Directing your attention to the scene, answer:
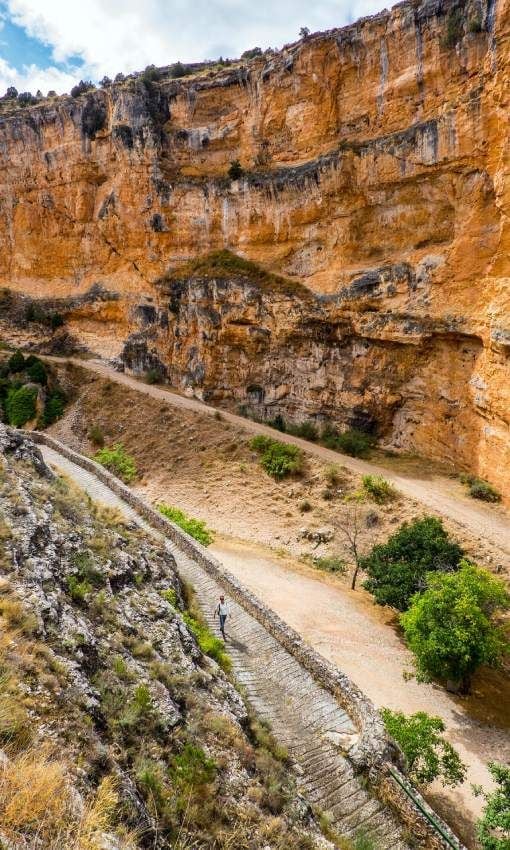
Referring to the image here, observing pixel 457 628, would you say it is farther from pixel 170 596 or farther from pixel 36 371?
pixel 36 371

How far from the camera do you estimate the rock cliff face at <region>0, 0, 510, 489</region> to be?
2367cm

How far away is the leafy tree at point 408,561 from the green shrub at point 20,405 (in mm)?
24788

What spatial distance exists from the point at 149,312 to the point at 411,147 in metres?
22.2

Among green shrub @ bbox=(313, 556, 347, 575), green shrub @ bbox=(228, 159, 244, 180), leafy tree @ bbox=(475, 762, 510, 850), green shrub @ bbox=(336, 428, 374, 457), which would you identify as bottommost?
green shrub @ bbox=(313, 556, 347, 575)

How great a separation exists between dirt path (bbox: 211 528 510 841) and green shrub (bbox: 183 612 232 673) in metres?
5.09

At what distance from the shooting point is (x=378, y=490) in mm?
21688

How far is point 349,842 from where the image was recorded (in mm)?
6383

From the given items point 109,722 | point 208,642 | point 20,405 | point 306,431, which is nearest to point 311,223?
point 306,431

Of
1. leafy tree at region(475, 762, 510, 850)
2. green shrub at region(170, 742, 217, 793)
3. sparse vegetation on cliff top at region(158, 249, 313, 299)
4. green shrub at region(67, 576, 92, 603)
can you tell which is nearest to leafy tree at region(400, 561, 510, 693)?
leafy tree at region(475, 762, 510, 850)

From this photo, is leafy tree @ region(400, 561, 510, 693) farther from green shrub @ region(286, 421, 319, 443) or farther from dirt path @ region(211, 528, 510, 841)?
green shrub @ region(286, 421, 319, 443)

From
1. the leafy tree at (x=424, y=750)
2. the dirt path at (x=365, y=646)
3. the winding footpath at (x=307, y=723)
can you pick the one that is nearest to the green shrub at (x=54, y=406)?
the dirt path at (x=365, y=646)

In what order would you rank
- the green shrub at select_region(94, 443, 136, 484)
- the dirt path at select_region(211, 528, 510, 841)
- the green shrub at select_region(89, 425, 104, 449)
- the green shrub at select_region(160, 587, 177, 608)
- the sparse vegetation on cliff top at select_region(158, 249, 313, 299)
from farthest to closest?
the sparse vegetation on cliff top at select_region(158, 249, 313, 299)
the green shrub at select_region(89, 425, 104, 449)
the green shrub at select_region(94, 443, 136, 484)
the dirt path at select_region(211, 528, 510, 841)
the green shrub at select_region(160, 587, 177, 608)

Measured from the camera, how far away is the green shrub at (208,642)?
9.03m

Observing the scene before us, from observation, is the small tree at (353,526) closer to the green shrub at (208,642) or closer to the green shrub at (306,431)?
the green shrub at (306,431)
